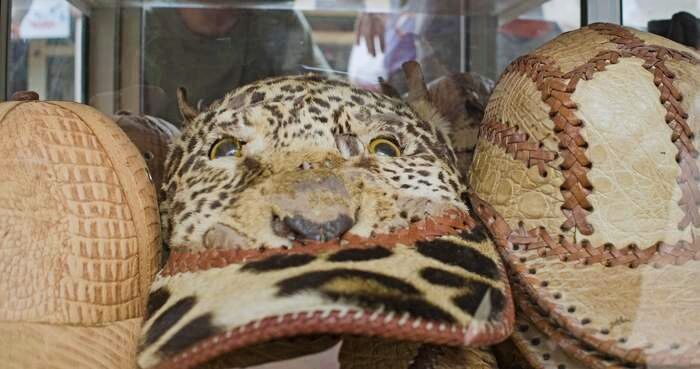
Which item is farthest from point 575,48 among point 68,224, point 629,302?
point 68,224

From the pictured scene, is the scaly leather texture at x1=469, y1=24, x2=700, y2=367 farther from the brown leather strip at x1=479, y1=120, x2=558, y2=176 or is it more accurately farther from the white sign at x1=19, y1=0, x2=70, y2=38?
the white sign at x1=19, y1=0, x2=70, y2=38

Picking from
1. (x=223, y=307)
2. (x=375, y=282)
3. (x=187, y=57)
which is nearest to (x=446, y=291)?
(x=375, y=282)

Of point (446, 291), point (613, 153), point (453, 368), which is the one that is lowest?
point (453, 368)

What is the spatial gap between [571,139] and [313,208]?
30 cm

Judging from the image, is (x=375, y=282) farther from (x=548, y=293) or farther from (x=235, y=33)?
(x=235, y=33)

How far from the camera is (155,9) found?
1.30 metres

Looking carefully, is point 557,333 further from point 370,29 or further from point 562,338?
point 370,29

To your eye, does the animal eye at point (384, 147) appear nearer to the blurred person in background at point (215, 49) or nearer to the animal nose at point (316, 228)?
A: the animal nose at point (316, 228)

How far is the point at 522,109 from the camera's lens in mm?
840

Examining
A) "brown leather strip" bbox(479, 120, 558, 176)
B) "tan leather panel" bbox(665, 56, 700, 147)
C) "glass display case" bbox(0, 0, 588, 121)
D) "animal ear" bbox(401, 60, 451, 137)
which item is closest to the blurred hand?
"glass display case" bbox(0, 0, 588, 121)

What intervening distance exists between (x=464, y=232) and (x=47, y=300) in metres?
0.44

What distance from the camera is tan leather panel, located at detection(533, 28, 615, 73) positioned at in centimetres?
A: 84

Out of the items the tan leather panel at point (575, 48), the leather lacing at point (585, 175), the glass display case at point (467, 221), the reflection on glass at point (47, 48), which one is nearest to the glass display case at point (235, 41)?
the reflection on glass at point (47, 48)

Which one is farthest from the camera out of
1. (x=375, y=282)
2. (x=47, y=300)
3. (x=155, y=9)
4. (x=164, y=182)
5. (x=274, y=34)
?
(x=274, y=34)
